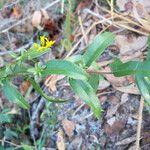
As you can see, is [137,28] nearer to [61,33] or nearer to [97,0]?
[97,0]

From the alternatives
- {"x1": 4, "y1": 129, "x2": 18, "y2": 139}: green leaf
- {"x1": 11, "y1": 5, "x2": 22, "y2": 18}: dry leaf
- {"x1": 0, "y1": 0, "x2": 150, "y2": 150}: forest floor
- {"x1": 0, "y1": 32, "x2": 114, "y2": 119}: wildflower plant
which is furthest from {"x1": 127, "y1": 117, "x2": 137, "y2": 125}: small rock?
{"x1": 11, "y1": 5, "x2": 22, "y2": 18}: dry leaf

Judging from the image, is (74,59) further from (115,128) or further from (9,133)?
(9,133)

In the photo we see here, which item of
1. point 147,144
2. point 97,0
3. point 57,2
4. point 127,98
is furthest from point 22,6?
point 147,144

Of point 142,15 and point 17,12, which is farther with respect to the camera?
point 17,12

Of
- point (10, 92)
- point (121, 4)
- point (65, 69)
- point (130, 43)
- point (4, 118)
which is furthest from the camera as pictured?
point (121, 4)

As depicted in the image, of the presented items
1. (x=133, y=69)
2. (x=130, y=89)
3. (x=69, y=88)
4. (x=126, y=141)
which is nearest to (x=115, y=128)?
(x=126, y=141)

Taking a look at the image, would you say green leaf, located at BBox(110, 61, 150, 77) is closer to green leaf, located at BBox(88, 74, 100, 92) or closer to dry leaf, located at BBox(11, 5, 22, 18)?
green leaf, located at BBox(88, 74, 100, 92)

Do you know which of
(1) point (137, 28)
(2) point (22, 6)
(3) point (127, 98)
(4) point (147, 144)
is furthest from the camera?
(2) point (22, 6)
